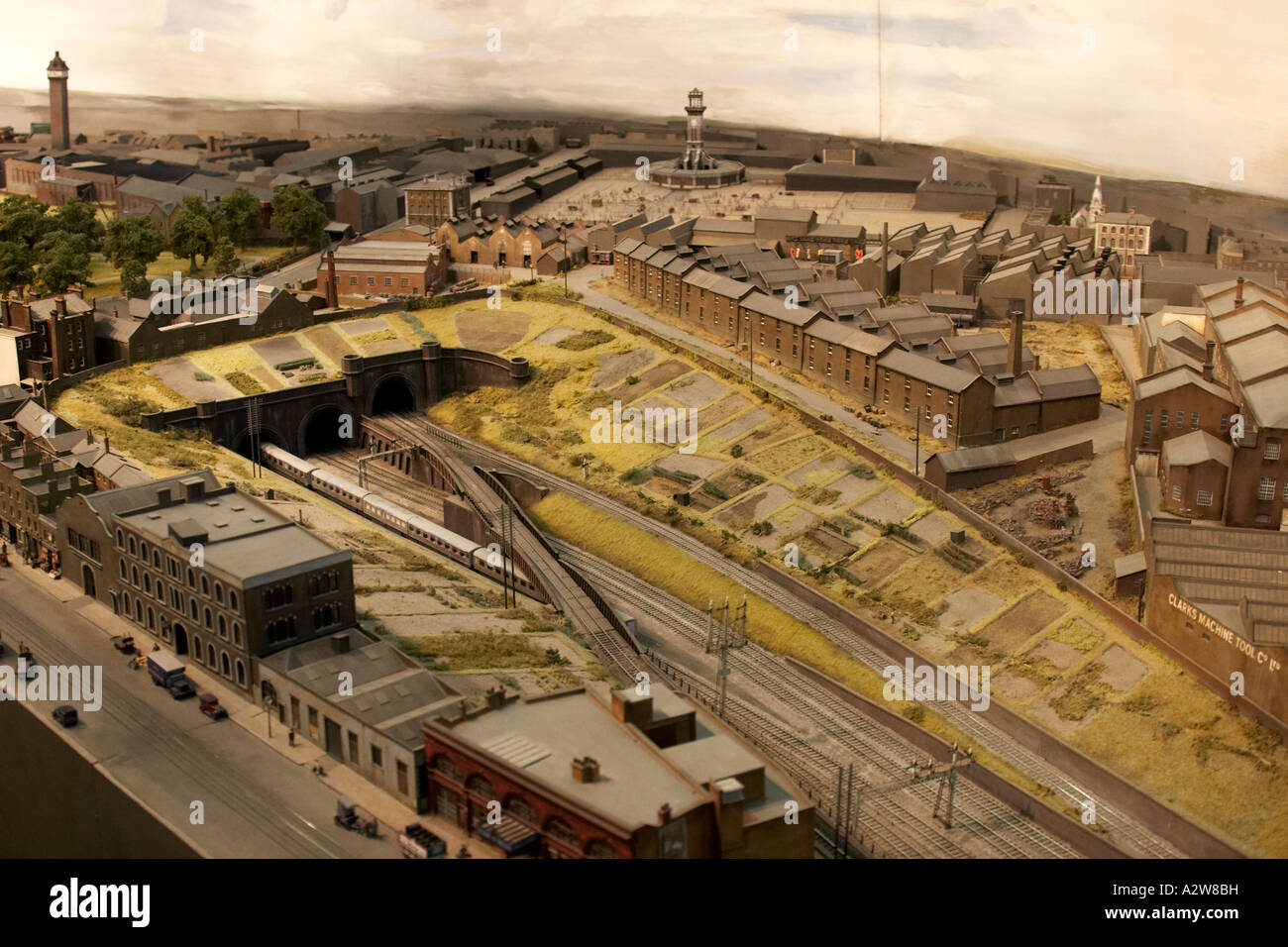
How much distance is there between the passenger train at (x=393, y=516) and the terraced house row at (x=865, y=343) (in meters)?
25.8

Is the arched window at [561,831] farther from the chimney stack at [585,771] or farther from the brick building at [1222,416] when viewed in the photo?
the brick building at [1222,416]

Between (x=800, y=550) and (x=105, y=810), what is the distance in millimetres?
35262

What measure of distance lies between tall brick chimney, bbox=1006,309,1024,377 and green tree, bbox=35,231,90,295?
66.3 meters

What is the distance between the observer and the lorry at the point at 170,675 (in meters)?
55.3

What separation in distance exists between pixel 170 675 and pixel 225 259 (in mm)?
69027

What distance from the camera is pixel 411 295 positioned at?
114 m

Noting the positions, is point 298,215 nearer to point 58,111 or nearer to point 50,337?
point 50,337

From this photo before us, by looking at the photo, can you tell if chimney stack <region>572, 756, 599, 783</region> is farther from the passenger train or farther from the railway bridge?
the railway bridge

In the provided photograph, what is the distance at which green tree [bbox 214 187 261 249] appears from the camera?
12488 centimetres

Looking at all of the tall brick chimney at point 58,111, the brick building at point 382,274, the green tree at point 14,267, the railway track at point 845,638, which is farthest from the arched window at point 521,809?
the tall brick chimney at point 58,111

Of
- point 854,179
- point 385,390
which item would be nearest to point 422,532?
point 385,390

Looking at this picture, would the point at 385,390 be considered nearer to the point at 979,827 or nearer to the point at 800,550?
the point at 800,550

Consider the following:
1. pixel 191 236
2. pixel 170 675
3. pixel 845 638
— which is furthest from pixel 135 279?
pixel 845 638
